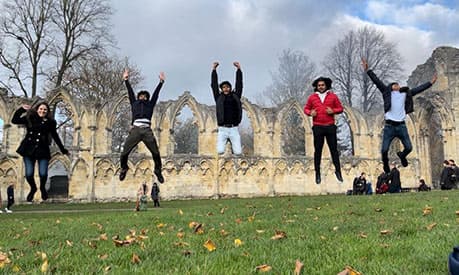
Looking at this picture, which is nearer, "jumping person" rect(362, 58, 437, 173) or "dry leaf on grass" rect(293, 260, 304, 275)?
"dry leaf on grass" rect(293, 260, 304, 275)

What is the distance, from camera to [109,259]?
A: 4113 millimetres

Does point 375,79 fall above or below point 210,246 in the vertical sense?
above

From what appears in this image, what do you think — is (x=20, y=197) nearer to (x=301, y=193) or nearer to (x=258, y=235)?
(x=301, y=193)

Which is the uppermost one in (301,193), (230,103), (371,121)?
(371,121)

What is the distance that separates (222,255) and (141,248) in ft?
3.94

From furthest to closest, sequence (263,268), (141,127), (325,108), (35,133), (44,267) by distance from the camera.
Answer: (141,127)
(35,133)
(325,108)
(44,267)
(263,268)

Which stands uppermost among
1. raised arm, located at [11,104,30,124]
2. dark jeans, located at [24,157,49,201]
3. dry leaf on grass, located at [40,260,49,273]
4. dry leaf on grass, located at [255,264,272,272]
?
raised arm, located at [11,104,30,124]

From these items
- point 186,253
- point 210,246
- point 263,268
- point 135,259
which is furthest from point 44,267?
point 263,268

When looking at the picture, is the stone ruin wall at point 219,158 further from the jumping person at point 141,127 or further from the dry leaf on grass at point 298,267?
the dry leaf on grass at point 298,267

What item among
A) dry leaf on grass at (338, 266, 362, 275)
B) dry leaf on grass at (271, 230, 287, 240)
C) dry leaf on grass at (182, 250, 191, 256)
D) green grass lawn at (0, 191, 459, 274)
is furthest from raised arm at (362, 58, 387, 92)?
dry leaf on grass at (338, 266, 362, 275)

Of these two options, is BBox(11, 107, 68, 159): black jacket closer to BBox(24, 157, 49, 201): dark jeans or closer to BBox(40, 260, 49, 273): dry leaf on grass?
BBox(24, 157, 49, 201): dark jeans

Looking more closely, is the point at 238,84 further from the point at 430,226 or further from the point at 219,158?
the point at 219,158

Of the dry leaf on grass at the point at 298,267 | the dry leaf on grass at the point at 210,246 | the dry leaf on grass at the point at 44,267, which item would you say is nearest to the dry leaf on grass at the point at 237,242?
the dry leaf on grass at the point at 210,246

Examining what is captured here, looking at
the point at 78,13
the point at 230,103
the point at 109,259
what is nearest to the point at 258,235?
the point at 109,259
